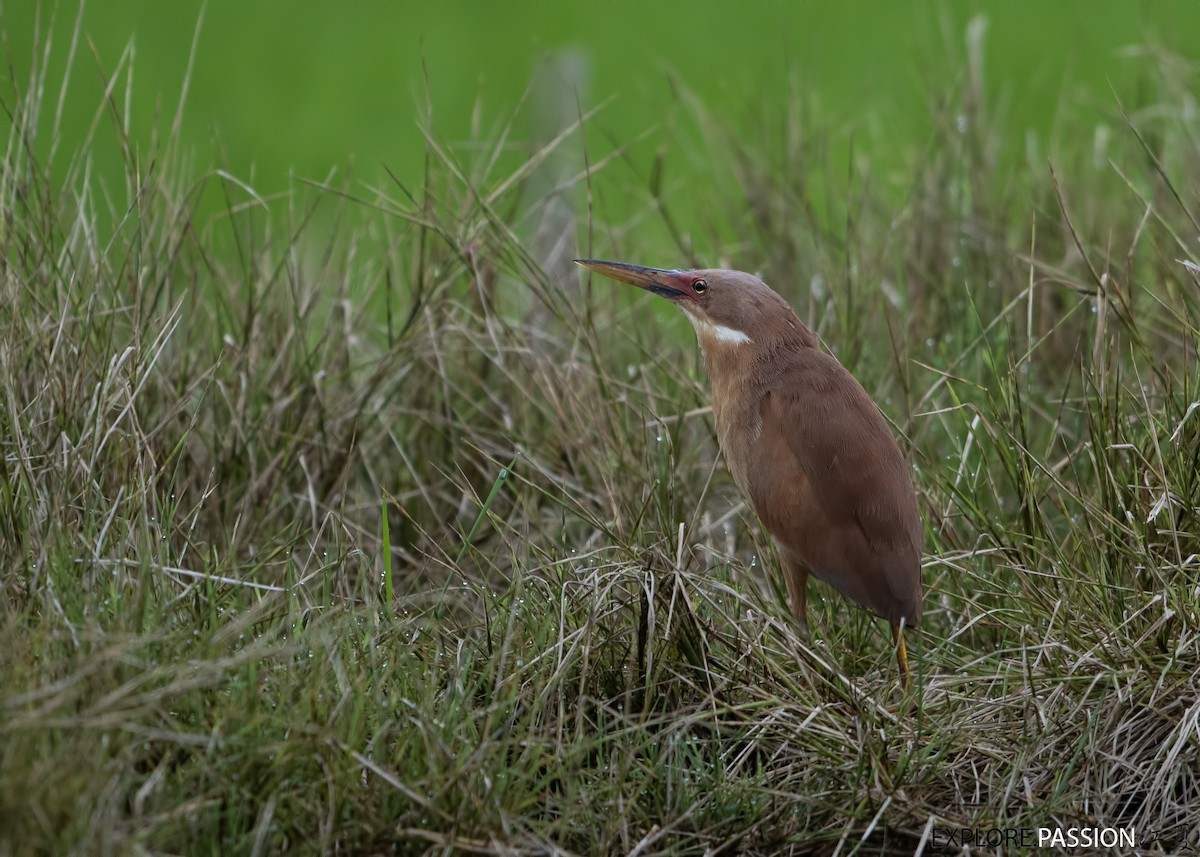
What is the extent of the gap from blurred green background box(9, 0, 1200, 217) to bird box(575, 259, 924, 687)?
3786 millimetres

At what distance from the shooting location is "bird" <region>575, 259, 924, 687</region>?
3043 mm

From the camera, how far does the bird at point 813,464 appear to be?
304cm

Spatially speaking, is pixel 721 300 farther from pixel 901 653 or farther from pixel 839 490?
pixel 901 653

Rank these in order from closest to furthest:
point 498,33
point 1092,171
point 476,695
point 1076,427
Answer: point 476,695 → point 1076,427 → point 1092,171 → point 498,33

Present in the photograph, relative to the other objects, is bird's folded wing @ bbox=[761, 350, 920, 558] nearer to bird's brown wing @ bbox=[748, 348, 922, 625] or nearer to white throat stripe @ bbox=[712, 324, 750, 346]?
bird's brown wing @ bbox=[748, 348, 922, 625]

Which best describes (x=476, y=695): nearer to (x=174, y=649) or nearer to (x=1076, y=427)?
(x=174, y=649)

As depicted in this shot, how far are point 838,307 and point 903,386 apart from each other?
1.91 ft

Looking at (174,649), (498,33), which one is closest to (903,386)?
(174,649)

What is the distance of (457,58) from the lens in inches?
383

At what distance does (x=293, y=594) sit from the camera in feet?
8.52

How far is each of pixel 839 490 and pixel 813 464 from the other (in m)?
0.08

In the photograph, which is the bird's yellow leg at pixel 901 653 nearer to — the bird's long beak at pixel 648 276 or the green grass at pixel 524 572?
the green grass at pixel 524 572

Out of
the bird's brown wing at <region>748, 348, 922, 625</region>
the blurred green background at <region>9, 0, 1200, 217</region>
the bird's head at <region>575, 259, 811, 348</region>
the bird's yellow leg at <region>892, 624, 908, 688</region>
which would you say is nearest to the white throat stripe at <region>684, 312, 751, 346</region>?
the bird's head at <region>575, 259, 811, 348</region>

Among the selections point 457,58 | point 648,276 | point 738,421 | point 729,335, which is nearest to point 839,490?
point 738,421
